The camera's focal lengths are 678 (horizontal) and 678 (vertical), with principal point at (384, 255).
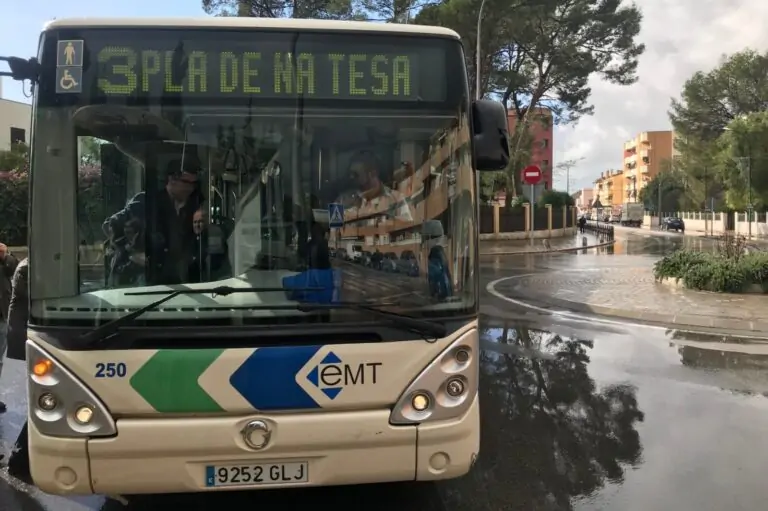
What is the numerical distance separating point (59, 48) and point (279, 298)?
1.61 metres

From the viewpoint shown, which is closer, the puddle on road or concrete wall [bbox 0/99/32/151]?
the puddle on road

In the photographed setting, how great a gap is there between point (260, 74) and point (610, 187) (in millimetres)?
169815

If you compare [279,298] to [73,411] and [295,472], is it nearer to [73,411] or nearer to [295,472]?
[295,472]

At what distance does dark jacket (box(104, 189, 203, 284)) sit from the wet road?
5.22 feet

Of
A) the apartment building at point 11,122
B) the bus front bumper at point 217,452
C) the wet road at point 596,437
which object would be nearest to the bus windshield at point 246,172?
the bus front bumper at point 217,452

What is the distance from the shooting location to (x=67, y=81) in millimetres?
3285

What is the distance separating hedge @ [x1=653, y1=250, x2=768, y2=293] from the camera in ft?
45.0

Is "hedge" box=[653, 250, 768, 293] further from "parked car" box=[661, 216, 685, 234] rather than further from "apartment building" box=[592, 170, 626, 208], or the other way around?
"apartment building" box=[592, 170, 626, 208]

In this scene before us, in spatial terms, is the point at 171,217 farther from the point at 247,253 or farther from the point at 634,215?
Result: the point at 634,215

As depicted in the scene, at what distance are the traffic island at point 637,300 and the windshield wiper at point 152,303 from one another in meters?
8.88

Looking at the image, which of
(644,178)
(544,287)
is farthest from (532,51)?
(644,178)

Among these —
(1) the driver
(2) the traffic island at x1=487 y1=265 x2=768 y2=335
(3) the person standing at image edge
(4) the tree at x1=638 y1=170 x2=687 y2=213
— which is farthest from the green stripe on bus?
(4) the tree at x1=638 y1=170 x2=687 y2=213

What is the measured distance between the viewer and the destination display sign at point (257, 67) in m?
3.32

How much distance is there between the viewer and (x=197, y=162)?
351 cm
